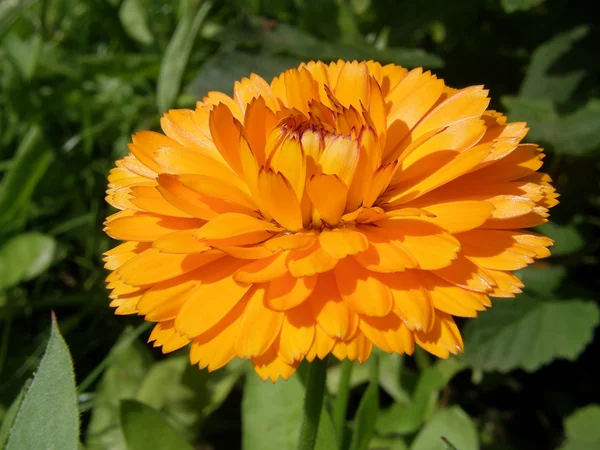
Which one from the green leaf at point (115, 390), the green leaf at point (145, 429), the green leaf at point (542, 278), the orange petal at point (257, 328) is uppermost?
the green leaf at point (542, 278)

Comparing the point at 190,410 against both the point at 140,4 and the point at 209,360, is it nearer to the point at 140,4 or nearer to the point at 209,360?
the point at 209,360

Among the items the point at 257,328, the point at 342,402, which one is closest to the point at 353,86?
the point at 257,328

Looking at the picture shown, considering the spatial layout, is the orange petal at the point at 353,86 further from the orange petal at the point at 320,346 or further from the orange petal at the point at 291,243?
the orange petal at the point at 320,346

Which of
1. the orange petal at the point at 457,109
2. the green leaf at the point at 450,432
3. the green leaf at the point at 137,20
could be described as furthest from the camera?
the green leaf at the point at 137,20

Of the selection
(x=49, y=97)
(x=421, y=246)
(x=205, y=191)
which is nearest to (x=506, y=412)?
(x=421, y=246)

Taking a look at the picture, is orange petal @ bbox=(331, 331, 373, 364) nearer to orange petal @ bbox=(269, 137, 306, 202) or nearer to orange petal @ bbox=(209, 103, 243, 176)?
orange petal @ bbox=(269, 137, 306, 202)

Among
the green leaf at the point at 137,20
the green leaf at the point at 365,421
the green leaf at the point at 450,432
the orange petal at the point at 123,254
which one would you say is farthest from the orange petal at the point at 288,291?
the green leaf at the point at 137,20

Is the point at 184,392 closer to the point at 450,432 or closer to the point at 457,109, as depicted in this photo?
the point at 450,432
